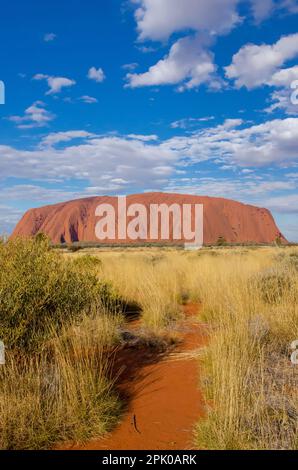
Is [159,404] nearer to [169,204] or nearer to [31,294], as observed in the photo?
[31,294]

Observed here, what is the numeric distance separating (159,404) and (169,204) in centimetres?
12235

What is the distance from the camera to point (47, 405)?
3266 mm

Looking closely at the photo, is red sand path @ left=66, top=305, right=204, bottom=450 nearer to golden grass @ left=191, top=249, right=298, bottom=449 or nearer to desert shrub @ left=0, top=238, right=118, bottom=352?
golden grass @ left=191, top=249, right=298, bottom=449

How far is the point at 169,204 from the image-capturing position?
125m

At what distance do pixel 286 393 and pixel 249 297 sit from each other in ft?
9.79

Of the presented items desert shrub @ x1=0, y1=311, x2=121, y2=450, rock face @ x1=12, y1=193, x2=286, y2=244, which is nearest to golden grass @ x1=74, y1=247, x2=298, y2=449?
desert shrub @ x1=0, y1=311, x2=121, y2=450

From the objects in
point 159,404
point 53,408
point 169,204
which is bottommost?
point 159,404

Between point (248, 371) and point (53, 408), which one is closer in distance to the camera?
point (53, 408)

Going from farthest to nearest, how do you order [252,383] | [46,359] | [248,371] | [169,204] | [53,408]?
[169,204] → [46,359] → [252,383] → [248,371] → [53,408]

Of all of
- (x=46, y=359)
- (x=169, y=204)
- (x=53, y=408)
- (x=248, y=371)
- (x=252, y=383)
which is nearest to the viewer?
(x=53, y=408)

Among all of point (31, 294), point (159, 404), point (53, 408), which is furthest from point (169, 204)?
point (53, 408)

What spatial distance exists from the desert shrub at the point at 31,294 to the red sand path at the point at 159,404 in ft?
3.85
